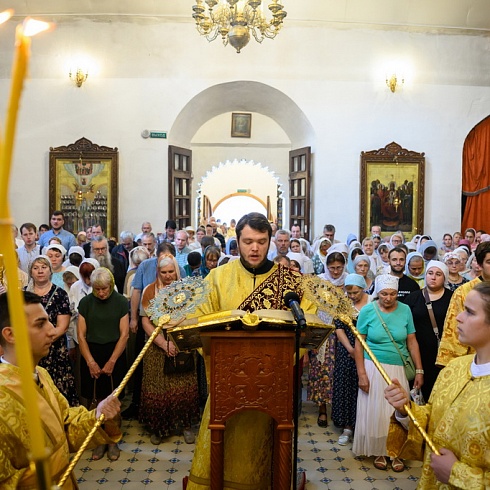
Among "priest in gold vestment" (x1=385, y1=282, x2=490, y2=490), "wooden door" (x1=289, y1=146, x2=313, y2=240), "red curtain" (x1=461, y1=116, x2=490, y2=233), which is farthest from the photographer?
"red curtain" (x1=461, y1=116, x2=490, y2=233)

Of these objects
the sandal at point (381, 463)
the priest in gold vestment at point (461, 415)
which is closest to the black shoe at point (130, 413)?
the sandal at point (381, 463)

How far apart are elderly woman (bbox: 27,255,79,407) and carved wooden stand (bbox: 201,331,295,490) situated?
2324mm

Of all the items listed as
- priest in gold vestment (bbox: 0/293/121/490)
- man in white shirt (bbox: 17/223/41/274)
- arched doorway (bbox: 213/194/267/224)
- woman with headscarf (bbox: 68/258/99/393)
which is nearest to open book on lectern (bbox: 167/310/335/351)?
priest in gold vestment (bbox: 0/293/121/490)

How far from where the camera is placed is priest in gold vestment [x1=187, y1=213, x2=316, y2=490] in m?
3.04

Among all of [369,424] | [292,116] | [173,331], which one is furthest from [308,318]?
[292,116]

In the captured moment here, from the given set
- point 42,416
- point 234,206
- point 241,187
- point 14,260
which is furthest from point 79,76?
point 234,206

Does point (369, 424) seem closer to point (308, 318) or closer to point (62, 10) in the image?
point (308, 318)

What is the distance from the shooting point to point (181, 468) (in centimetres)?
464

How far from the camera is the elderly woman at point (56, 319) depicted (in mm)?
4641

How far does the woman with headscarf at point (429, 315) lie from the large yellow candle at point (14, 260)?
183 inches

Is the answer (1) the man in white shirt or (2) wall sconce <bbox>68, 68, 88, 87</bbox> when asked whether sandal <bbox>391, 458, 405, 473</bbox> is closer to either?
(1) the man in white shirt

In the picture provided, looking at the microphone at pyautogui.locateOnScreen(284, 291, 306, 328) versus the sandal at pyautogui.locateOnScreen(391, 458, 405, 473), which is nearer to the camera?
the microphone at pyautogui.locateOnScreen(284, 291, 306, 328)

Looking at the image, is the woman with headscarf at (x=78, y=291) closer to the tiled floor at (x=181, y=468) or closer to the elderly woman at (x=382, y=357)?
the tiled floor at (x=181, y=468)

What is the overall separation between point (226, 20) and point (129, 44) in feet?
12.0
